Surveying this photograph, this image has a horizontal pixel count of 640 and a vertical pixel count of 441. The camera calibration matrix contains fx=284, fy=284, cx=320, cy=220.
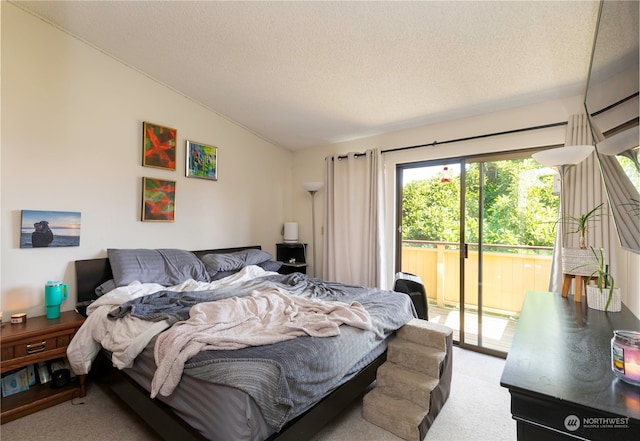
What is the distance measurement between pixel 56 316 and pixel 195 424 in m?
1.82

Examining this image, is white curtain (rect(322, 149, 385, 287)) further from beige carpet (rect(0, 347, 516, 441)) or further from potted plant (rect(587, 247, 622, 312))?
potted plant (rect(587, 247, 622, 312))

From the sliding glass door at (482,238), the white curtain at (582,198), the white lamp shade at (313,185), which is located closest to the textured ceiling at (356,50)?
the white curtain at (582,198)

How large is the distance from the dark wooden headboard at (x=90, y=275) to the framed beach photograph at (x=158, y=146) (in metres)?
1.08

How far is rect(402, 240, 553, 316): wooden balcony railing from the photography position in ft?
9.49

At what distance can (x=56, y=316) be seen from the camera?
2283 millimetres

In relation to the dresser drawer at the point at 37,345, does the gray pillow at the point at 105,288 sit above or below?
above

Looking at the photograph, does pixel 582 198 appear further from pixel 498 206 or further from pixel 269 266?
pixel 269 266

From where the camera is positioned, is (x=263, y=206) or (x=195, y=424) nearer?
(x=195, y=424)

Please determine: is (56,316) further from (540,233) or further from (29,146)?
(540,233)

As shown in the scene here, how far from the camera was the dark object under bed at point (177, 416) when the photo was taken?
1383 mm

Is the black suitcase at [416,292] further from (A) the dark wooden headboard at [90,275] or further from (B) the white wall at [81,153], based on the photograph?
(A) the dark wooden headboard at [90,275]

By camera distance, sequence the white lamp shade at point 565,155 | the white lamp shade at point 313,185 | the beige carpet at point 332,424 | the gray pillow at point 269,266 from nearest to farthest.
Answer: the beige carpet at point 332,424, the white lamp shade at point 565,155, the gray pillow at point 269,266, the white lamp shade at point 313,185

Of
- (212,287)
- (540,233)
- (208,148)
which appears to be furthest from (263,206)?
(540,233)

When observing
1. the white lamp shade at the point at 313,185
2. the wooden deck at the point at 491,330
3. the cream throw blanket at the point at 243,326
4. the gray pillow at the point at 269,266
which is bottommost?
the wooden deck at the point at 491,330
